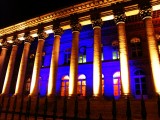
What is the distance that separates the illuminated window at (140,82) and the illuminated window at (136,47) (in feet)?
8.11

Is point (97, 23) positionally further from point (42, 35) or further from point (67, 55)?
point (67, 55)

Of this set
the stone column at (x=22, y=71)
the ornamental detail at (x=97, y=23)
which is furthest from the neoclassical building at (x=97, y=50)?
the ornamental detail at (x=97, y=23)

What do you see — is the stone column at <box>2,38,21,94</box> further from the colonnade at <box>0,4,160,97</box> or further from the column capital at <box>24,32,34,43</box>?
Answer: the column capital at <box>24,32,34,43</box>

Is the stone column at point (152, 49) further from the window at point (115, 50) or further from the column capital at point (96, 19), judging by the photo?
the window at point (115, 50)

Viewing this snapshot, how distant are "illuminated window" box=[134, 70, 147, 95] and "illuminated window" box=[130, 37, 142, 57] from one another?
2471 millimetres

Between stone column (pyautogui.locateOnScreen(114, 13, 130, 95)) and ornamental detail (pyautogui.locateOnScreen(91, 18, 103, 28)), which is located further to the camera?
ornamental detail (pyautogui.locateOnScreen(91, 18, 103, 28))

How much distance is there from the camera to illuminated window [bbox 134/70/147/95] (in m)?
18.9

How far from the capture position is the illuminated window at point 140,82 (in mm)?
18944

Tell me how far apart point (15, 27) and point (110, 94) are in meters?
17.6

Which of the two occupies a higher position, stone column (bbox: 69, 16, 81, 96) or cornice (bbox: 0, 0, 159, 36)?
cornice (bbox: 0, 0, 159, 36)

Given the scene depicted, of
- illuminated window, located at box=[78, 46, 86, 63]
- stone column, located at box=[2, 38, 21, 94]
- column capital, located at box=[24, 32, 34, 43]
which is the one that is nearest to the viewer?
stone column, located at box=[2, 38, 21, 94]

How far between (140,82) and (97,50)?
7292 mm

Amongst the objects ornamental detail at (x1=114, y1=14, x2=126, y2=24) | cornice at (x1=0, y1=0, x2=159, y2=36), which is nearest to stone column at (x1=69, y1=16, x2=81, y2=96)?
cornice at (x1=0, y1=0, x2=159, y2=36)

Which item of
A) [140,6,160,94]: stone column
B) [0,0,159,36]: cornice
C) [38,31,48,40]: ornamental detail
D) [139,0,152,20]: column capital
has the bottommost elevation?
[140,6,160,94]: stone column
